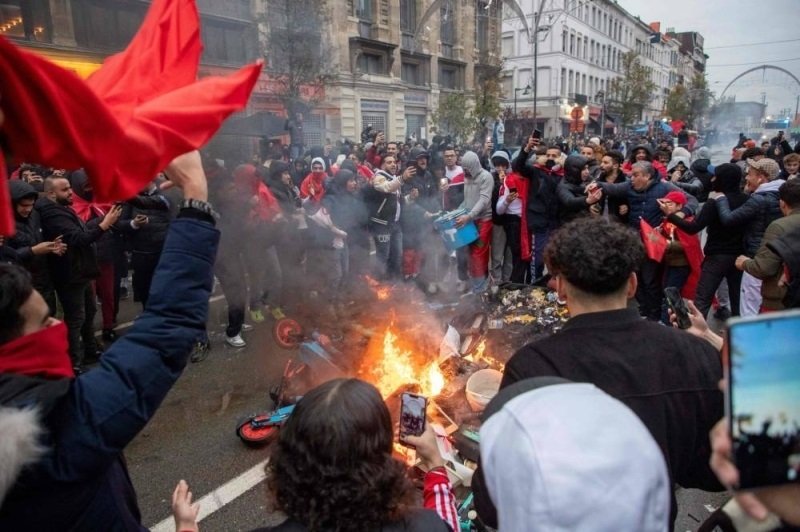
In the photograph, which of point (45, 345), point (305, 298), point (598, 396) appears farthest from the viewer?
point (305, 298)

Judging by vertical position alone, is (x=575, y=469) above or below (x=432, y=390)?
above

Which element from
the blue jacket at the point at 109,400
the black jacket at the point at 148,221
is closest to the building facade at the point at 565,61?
the black jacket at the point at 148,221

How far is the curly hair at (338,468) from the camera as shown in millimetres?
1388

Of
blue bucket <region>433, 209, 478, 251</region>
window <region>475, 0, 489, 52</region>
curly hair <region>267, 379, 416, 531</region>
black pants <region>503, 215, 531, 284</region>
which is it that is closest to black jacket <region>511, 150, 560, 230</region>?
black pants <region>503, 215, 531, 284</region>

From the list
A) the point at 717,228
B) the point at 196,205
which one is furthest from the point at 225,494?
the point at 717,228

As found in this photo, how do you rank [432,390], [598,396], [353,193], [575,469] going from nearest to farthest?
[575,469] < [598,396] < [432,390] < [353,193]

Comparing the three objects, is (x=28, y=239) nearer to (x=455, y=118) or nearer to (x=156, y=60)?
(x=156, y=60)

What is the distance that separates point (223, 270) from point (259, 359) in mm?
1122

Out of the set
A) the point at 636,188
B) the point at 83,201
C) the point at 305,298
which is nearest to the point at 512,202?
the point at 636,188

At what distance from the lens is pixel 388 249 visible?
8.11 metres

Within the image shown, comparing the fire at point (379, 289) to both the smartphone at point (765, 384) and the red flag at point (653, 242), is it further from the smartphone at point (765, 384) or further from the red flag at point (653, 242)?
the smartphone at point (765, 384)

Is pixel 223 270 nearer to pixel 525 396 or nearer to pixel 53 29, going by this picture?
pixel 525 396

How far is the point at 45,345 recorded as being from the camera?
1317 mm

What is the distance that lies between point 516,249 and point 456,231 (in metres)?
0.92
